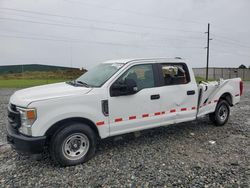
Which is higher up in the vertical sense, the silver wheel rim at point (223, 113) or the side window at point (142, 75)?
the side window at point (142, 75)

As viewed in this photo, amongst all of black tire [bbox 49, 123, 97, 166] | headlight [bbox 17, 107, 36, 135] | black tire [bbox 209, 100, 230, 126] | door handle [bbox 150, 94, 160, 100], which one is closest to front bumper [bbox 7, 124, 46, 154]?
headlight [bbox 17, 107, 36, 135]

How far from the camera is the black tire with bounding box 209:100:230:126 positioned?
621 cm

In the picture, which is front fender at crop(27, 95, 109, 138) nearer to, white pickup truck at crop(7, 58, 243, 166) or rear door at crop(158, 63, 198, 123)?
white pickup truck at crop(7, 58, 243, 166)

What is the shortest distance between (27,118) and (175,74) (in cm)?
339

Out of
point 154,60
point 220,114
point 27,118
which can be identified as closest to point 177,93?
point 154,60

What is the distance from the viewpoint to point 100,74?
4.68m

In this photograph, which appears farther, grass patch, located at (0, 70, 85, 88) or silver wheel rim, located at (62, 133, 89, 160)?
grass patch, located at (0, 70, 85, 88)

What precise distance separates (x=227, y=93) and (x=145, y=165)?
391 cm

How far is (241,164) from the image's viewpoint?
13.0 ft

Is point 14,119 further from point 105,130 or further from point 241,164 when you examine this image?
point 241,164

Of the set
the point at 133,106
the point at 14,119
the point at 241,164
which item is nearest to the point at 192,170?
the point at 241,164

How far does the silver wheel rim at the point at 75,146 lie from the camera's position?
384cm

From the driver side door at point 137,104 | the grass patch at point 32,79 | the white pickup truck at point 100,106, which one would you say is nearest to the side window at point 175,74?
the white pickup truck at point 100,106

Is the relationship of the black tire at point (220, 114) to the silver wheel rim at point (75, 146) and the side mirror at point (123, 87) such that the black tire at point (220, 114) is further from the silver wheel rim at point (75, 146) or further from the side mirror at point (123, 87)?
the silver wheel rim at point (75, 146)
